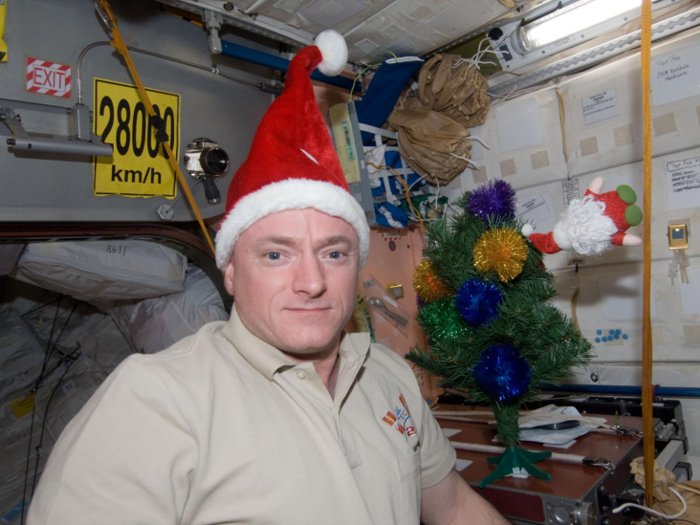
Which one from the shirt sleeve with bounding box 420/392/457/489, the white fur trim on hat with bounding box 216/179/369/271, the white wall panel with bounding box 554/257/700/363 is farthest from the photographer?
the white wall panel with bounding box 554/257/700/363

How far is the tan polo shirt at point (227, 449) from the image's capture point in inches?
36.2

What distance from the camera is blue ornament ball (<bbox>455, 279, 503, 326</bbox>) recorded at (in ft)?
5.42

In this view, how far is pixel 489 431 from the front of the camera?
214 cm

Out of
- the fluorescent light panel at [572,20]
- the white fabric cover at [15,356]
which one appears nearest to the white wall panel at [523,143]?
the fluorescent light panel at [572,20]

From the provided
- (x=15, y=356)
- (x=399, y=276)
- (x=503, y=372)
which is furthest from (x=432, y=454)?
(x=15, y=356)

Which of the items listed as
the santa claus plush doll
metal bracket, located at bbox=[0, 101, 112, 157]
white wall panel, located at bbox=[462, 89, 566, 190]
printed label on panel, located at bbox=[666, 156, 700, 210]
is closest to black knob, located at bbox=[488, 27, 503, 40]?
white wall panel, located at bbox=[462, 89, 566, 190]

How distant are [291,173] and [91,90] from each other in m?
1.02

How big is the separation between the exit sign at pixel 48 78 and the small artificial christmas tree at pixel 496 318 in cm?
138

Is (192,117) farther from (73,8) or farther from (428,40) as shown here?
(428,40)

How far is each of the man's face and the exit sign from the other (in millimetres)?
990

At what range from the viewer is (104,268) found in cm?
210

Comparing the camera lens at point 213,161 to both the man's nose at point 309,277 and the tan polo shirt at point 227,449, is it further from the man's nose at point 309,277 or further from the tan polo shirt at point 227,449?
the man's nose at point 309,277

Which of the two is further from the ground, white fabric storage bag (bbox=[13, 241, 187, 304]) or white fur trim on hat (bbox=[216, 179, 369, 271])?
white fur trim on hat (bbox=[216, 179, 369, 271])

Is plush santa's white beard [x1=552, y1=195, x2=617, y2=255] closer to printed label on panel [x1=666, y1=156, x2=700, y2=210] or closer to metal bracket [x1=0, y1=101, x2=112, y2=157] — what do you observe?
printed label on panel [x1=666, y1=156, x2=700, y2=210]
